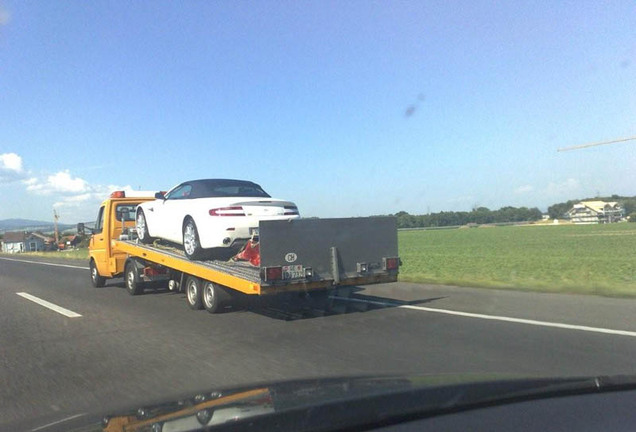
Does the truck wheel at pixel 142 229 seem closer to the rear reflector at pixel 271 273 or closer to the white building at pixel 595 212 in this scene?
the rear reflector at pixel 271 273

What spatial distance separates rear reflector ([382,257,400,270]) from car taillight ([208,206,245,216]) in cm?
262

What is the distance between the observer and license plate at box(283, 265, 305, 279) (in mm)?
8703

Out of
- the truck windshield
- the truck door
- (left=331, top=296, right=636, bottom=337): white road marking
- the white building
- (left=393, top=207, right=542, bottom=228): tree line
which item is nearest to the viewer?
(left=331, top=296, right=636, bottom=337): white road marking

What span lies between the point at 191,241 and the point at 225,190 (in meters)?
1.15

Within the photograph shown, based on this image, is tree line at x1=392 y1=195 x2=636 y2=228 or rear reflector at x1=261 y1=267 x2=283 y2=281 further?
tree line at x1=392 y1=195 x2=636 y2=228

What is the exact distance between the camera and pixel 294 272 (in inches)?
347

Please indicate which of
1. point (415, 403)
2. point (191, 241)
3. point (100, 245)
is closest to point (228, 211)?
point (191, 241)

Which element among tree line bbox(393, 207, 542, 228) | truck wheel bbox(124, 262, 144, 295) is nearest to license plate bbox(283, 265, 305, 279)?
truck wheel bbox(124, 262, 144, 295)

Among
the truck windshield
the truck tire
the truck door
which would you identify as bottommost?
the truck tire

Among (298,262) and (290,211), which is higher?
(290,211)

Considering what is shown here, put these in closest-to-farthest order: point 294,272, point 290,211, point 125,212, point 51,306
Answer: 1. point 294,272
2. point 290,211
3. point 51,306
4. point 125,212

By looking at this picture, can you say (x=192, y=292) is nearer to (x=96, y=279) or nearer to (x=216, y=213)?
(x=216, y=213)

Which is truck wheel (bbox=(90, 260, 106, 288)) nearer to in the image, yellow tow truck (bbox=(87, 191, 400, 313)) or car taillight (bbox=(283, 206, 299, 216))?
yellow tow truck (bbox=(87, 191, 400, 313))

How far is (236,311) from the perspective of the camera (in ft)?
34.4
